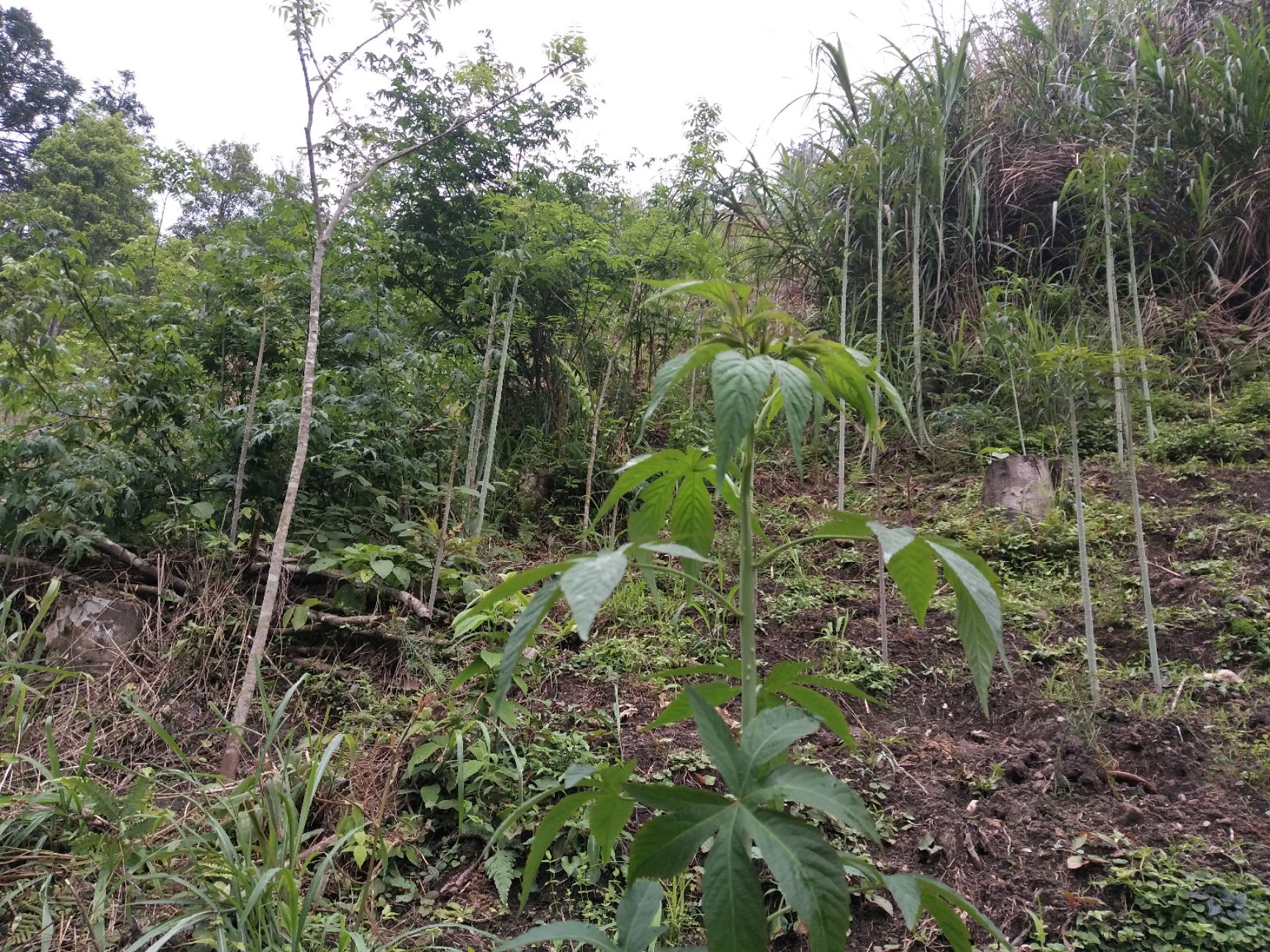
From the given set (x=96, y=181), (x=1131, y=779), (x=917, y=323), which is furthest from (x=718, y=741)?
(x=96, y=181)

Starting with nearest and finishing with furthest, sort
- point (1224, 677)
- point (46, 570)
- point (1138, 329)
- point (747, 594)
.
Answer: point (747, 594) → point (1224, 677) → point (46, 570) → point (1138, 329)

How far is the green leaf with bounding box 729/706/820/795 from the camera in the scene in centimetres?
65

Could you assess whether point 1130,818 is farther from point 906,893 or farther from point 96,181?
point 96,181

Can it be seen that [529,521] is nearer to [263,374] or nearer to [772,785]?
[263,374]

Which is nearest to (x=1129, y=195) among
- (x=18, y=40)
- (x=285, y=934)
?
(x=285, y=934)

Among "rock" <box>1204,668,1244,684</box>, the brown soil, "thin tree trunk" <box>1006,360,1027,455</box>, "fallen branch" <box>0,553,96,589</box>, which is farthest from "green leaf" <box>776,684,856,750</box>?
"thin tree trunk" <box>1006,360,1027,455</box>

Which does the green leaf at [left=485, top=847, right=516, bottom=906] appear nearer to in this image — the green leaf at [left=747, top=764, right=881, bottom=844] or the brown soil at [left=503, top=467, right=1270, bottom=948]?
the brown soil at [left=503, top=467, right=1270, bottom=948]

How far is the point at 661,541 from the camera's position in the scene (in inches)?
35.6

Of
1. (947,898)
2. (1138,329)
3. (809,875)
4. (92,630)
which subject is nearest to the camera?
(809,875)

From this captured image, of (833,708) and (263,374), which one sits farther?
(263,374)

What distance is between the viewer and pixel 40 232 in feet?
9.96

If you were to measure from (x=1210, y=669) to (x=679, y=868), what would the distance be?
254cm

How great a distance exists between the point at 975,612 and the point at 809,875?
32cm

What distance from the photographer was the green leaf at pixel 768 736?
25.7 inches
